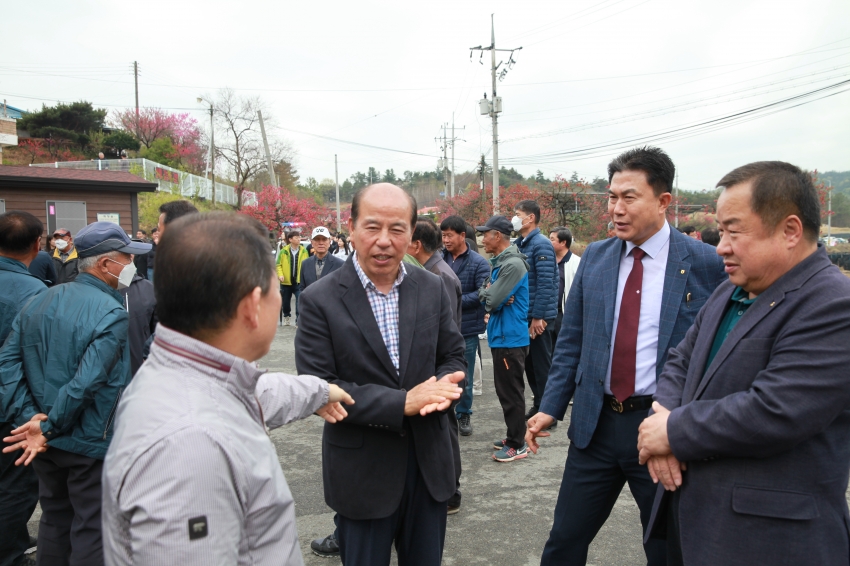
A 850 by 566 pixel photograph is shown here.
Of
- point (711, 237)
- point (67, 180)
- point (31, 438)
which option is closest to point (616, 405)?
point (31, 438)

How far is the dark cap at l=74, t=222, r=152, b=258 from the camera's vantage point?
304 cm

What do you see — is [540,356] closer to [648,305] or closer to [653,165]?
[648,305]

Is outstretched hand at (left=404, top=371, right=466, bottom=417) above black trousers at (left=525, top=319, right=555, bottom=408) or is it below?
above

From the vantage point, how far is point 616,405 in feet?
8.57

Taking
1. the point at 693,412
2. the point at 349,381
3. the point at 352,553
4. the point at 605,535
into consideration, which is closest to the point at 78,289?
the point at 349,381

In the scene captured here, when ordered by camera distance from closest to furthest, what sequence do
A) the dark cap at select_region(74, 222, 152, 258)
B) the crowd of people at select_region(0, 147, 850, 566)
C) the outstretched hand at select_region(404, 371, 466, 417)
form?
the crowd of people at select_region(0, 147, 850, 566)
the outstretched hand at select_region(404, 371, 466, 417)
the dark cap at select_region(74, 222, 152, 258)

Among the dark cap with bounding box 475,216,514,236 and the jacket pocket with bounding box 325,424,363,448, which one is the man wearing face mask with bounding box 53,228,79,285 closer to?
the dark cap with bounding box 475,216,514,236

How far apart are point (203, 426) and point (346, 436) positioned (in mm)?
1219

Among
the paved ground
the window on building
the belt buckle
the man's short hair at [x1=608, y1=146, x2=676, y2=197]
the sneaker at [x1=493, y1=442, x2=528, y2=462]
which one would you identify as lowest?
the paved ground

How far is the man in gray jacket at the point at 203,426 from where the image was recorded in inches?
42.3

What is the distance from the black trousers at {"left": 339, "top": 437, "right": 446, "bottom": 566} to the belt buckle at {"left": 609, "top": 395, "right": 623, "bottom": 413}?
0.93 m

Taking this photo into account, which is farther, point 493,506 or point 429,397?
point 493,506

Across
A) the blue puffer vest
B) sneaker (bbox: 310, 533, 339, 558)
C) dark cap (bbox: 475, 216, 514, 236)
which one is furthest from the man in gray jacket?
the blue puffer vest

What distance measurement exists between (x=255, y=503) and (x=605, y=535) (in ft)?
10.9
